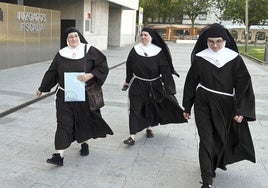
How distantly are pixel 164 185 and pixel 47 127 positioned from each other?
295 centimetres

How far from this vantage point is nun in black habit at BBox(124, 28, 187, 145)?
5551mm

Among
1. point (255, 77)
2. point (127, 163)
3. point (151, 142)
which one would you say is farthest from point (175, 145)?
point (255, 77)

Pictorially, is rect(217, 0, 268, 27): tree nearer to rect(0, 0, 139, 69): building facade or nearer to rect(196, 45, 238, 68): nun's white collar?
rect(0, 0, 139, 69): building facade

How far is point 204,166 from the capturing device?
13.0 feet

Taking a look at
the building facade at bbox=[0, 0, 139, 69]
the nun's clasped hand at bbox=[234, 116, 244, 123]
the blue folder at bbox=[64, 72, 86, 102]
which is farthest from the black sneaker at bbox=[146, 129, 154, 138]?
the building facade at bbox=[0, 0, 139, 69]

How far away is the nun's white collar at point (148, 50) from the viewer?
5543mm

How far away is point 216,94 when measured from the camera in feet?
13.2

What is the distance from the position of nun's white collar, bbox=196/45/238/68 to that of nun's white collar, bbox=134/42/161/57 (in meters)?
1.58

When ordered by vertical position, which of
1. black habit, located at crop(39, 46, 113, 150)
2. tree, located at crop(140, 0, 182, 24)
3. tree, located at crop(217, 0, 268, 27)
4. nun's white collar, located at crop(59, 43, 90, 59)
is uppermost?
tree, located at crop(140, 0, 182, 24)

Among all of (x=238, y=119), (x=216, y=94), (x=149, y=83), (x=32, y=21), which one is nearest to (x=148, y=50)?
(x=149, y=83)

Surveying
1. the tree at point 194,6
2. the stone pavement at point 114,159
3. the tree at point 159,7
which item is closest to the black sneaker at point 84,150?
the stone pavement at point 114,159

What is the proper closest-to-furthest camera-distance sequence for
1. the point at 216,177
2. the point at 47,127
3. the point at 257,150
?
the point at 216,177
the point at 257,150
the point at 47,127

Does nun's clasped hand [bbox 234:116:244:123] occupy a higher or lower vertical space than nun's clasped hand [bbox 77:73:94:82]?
lower

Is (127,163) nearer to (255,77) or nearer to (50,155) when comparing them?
(50,155)
